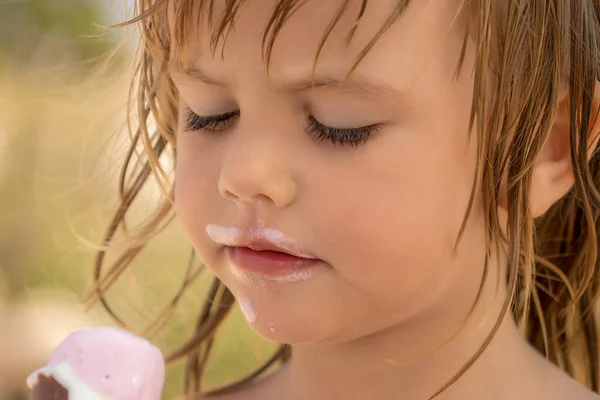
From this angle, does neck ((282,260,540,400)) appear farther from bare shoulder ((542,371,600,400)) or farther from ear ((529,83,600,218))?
ear ((529,83,600,218))

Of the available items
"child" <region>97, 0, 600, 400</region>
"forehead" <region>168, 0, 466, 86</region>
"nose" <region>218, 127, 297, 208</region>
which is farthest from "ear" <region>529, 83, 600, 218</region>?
"nose" <region>218, 127, 297, 208</region>

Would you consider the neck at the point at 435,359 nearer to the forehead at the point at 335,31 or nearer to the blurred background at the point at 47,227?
the forehead at the point at 335,31

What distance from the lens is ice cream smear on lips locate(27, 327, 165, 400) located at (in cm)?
98

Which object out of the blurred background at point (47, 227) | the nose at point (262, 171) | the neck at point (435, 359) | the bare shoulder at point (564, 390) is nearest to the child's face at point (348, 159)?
the nose at point (262, 171)

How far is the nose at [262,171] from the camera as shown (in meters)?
0.92

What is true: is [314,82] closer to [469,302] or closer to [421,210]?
[421,210]

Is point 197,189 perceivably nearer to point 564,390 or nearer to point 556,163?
point 556,163

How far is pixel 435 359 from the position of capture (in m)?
1.10

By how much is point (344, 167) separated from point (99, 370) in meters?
A: 0.38

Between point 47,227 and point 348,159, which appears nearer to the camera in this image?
point 348,159

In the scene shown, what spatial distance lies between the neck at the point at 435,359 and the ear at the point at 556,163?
0.46ft

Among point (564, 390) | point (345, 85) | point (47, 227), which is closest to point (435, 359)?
point (564, 390)

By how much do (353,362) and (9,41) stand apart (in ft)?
8.10

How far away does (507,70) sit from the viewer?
0.98 meters
